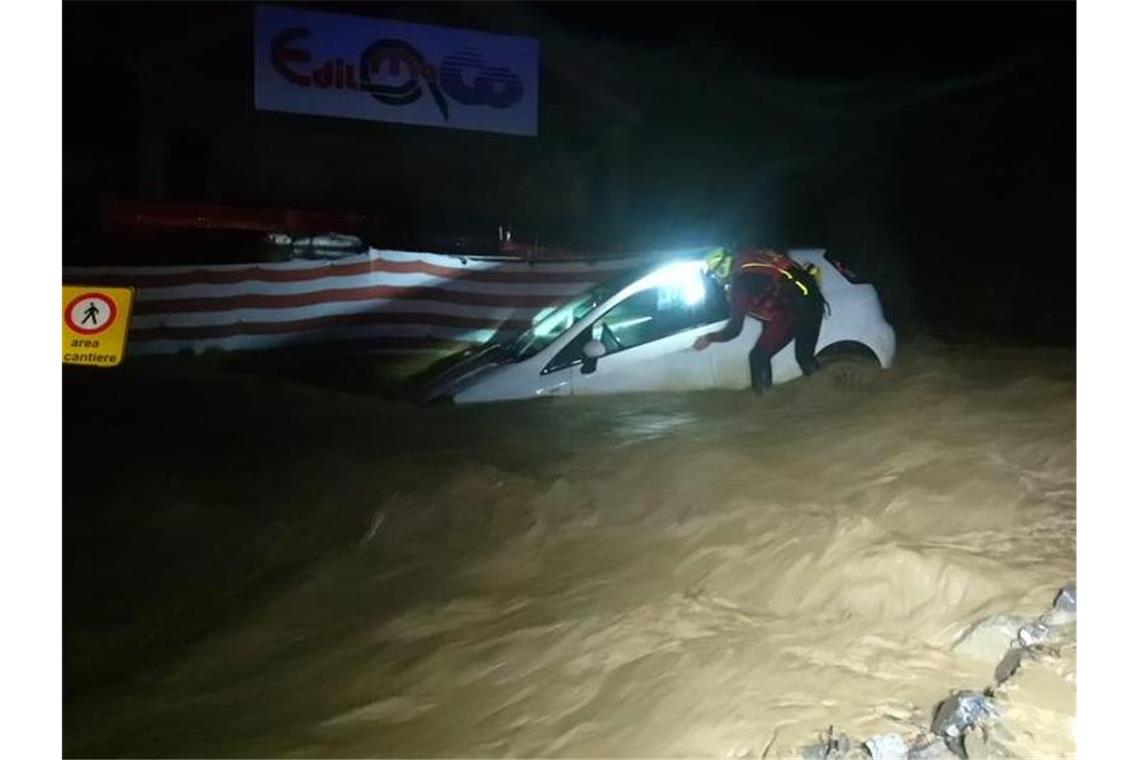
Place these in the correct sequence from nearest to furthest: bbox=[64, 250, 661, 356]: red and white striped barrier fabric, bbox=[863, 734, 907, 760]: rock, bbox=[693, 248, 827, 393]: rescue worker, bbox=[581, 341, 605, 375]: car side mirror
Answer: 1. bbox=[863, 734, 907, 760]: rock
2. bbox=[581, 341, 605, 375]: car side mirror
3. bbox=[693, 248, 827, 393]: rescue worker
4. bbox=[64, 250, 661, 356]: red and white striped barrier fabric

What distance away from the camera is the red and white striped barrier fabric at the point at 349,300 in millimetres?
10055

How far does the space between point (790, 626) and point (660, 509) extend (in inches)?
55.7

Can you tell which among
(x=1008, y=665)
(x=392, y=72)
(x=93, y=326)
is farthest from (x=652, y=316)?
(x=392, y=72)

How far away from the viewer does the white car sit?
7355 millimetres

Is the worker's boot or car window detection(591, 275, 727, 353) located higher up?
car window detection(591, 275, 727, 353)

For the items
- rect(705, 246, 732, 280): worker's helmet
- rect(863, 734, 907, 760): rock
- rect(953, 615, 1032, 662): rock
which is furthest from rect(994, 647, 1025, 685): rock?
rect(705, 246, 732, 280): worker's helmet

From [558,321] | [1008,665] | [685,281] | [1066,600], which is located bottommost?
[1008,665]

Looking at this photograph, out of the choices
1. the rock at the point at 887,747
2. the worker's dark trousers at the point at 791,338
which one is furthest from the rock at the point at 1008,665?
the worker's dark trousers at the point at 791,338

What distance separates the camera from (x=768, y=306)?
294 inches

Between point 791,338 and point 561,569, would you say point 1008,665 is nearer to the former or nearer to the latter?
point 561,569

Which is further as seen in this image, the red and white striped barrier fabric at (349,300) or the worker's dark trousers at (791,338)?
the red and white striped barrier fabric at (349,300)

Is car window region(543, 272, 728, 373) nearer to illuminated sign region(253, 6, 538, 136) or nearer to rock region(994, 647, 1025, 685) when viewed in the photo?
rock region(994, 647, 1025, 685)

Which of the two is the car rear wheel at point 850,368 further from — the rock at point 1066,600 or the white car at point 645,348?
the rock at point 1066,600

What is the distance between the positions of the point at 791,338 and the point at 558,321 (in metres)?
1.74
